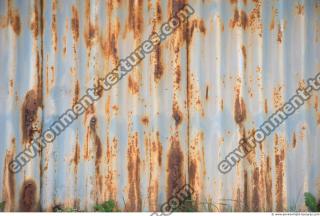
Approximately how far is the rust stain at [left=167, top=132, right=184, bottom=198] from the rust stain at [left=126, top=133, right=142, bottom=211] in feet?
0.80

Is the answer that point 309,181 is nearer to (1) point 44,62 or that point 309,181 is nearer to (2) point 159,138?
(2) point 159,138

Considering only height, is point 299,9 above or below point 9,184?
above

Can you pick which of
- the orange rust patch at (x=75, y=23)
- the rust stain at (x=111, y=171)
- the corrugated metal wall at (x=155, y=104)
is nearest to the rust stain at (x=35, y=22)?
the corrugated metal wall at (x=155, y=104)

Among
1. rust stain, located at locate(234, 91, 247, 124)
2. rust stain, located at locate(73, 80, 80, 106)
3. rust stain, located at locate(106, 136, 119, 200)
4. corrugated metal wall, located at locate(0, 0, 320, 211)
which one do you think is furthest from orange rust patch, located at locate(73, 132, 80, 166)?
rust stain, located at locate(234, 91, 247, 124)

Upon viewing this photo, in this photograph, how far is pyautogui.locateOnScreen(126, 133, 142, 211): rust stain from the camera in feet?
12.8

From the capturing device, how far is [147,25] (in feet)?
13.0

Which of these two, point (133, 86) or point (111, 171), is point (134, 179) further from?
point (133, 86)

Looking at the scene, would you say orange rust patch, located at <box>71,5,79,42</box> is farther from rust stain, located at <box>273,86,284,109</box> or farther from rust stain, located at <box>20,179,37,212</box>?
rust stain, located at <box>273,86,284,109</box>

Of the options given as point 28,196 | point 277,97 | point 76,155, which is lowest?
point 28,196

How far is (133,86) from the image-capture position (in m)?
3.93

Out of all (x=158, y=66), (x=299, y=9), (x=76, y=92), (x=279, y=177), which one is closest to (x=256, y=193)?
(x=279, y=177)

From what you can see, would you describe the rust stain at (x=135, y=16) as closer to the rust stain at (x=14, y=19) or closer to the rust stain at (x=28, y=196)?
the rust stain at (x=14, y=19)

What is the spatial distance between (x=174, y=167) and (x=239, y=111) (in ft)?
2.23

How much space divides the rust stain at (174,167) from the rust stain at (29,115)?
3.48ft
